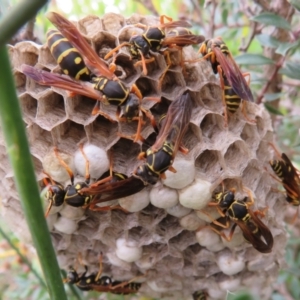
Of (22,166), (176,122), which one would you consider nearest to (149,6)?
(176,122)

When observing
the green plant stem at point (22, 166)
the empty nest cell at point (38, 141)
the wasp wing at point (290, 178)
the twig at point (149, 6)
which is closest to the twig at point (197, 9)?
the twig at point (149, 6)

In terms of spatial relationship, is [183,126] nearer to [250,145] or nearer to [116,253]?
[250,145]

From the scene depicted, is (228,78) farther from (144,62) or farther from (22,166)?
(22,166)

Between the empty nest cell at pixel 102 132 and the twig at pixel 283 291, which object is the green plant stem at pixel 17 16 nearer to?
the empty nest cell at pixel 102 132

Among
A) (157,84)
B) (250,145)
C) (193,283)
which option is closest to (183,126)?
(157,84)

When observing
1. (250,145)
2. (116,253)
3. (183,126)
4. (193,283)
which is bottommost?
(193,283)

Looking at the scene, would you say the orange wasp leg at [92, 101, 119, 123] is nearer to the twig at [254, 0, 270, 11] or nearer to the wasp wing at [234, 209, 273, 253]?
the wasp wing at [234, 209, 273, 253]
